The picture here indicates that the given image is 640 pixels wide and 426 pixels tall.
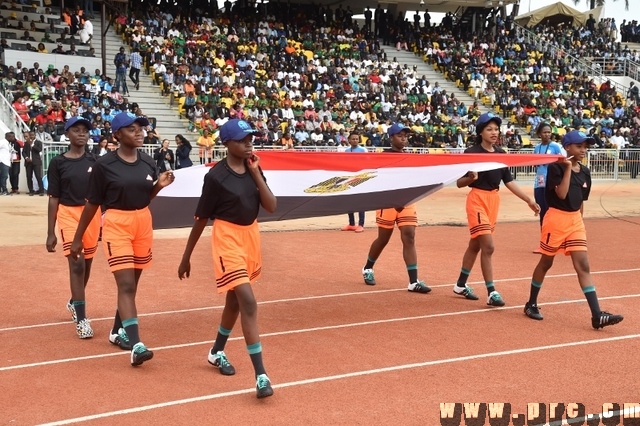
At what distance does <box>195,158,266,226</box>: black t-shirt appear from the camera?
5.63 m

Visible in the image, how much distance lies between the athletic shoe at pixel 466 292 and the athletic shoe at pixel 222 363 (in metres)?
3.67

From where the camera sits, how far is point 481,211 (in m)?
8.50

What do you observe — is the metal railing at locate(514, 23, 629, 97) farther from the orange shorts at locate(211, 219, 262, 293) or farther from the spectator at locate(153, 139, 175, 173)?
the orange shorts at locate(211, 219, 262, 293)

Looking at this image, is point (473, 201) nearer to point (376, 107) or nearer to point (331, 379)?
point (331, 379)

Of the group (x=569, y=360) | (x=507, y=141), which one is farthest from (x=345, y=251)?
(x=507, y=141)

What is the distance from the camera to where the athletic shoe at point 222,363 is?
19.4 feet

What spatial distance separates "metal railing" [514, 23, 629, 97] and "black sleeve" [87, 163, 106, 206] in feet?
122

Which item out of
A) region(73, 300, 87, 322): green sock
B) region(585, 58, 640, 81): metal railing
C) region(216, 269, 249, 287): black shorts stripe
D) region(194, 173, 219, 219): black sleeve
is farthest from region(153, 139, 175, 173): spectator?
region(585, 58, 640, 81): metal railing

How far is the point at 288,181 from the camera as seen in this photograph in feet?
26.0

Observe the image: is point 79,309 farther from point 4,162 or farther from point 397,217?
point 4,162

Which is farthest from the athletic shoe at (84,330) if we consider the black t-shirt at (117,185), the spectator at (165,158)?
the spectator at (165,158)

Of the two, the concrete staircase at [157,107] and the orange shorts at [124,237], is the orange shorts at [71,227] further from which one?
the concrete staircase at [157,107]

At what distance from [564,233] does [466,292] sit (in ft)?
5.37

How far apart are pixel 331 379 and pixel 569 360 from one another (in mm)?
2015
